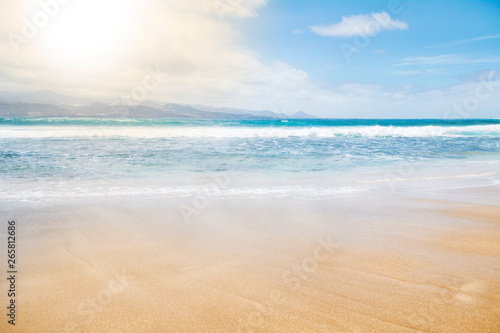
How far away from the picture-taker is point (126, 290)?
2.71 m

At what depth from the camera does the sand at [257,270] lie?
231 cm

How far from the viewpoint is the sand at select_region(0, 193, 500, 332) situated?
2.31m

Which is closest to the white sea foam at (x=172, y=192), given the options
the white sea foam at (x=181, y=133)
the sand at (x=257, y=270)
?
the sand at (x=257, y=270)

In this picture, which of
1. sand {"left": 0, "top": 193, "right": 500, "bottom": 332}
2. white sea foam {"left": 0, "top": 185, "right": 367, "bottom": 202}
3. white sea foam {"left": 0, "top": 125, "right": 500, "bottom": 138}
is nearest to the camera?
sand {"left": 0, "top": 193, "right": 500, "bottom": 332}

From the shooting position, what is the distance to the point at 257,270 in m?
3.07

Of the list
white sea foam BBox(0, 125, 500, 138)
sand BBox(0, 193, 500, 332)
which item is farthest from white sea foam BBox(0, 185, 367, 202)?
white sea foam BBox(0, 125, 500, 138)

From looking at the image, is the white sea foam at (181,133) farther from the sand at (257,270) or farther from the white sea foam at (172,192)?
the sand at (257,270)

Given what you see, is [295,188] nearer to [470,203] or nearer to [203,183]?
Answer: [203,183]

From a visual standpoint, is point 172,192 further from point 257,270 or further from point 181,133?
point 181,133

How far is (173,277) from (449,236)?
350cm

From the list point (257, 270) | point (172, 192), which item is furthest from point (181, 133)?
point (257, 270)

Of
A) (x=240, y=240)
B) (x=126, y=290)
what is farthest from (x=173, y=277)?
(x=240, y=240)

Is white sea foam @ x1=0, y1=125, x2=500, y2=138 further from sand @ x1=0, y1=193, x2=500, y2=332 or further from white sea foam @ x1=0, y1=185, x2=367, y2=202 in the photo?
sand @ x1=0, y1=193, x2=500, y2=332

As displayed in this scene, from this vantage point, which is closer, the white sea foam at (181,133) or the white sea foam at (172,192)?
the white sea foam at (172,192)
